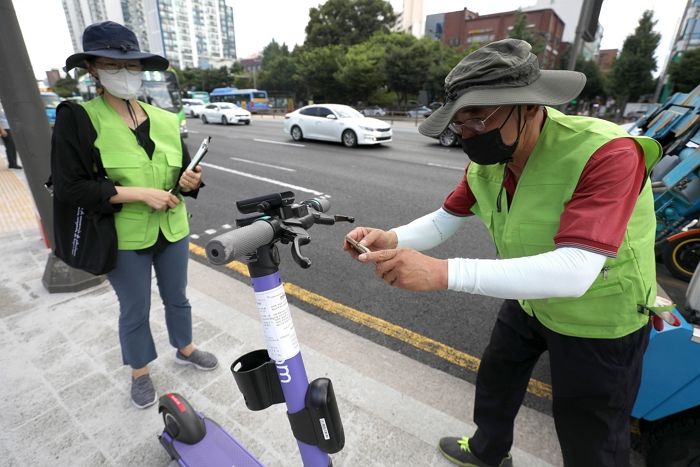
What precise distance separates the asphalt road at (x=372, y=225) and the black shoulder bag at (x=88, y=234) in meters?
1.70

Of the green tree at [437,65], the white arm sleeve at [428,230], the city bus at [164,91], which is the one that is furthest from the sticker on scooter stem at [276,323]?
the green tree at [437,65]

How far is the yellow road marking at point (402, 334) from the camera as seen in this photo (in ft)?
7.84

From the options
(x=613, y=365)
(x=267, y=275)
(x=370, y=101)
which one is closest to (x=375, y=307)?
(x=613, y=365)

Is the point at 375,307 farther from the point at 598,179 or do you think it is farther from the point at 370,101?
the point at 370,101

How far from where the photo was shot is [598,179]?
40.6 inches

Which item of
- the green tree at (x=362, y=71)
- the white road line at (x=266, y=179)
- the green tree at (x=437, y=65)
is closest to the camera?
the white road line at (x=266, y=179)

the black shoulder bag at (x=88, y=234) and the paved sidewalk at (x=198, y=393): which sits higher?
the black shoulder bag at (x=88, y=234)

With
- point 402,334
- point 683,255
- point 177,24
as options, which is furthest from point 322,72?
point 177,24

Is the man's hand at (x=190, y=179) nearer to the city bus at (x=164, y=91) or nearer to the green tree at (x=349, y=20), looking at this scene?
the city bus at (x=164, y=91)

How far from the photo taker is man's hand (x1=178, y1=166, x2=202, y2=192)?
1.95 meters

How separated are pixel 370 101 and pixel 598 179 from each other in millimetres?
41860

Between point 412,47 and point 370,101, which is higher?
point 412,47

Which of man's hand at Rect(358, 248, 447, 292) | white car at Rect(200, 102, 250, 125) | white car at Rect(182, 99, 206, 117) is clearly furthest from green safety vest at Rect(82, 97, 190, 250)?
white car at Rect(182, 99, 206, 117)

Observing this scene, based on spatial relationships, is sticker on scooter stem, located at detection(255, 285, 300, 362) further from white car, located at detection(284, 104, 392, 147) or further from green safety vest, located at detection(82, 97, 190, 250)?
white car, located at detection(284, 104, 392, 147)
